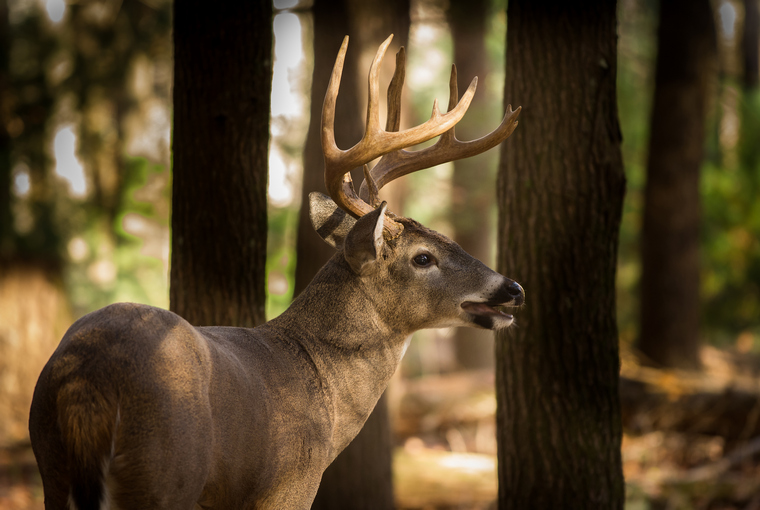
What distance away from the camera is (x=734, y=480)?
7.39 m

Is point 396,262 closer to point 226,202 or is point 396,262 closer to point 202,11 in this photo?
point 226,202

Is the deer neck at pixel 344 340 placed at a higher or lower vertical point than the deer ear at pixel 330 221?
lower

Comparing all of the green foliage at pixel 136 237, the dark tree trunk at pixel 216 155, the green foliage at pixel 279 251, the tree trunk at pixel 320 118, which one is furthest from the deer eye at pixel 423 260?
the green foliage at pixel 136 237

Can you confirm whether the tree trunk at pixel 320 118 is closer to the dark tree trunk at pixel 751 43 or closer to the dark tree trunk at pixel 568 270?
the dark tree trunk at pixel 568 270

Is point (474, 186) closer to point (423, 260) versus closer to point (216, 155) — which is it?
point (216, 155)

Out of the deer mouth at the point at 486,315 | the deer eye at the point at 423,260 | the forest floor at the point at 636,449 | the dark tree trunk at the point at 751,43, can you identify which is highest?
the dark tree trunk at the point at 751,43

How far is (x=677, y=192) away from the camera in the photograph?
11008 mm

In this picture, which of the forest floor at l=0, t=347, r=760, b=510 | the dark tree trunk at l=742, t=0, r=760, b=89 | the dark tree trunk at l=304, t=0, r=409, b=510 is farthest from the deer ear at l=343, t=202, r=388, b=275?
the dark tree trunk at l=742, t=0, r=760, b=89

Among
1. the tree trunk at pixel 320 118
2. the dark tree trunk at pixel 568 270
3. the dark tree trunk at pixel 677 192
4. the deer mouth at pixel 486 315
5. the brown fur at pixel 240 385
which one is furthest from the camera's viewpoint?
the dark tree trunk at pixel 677 192

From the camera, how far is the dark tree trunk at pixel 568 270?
4789 mm

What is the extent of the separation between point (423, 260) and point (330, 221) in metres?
0.62

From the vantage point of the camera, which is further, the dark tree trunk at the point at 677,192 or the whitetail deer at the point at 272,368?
the dark tree trunk at the point at 677,192

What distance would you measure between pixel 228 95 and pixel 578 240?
8.96 ft

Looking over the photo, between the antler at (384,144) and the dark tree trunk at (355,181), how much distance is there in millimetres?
1860
